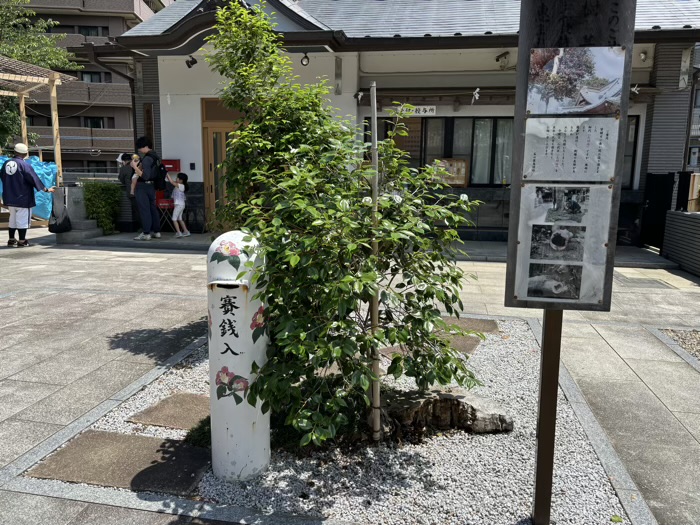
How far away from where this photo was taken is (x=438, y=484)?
3.19 m

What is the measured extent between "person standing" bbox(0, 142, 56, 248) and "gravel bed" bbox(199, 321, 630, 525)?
10.6 meters

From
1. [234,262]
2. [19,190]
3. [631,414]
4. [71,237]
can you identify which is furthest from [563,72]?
[71,237]


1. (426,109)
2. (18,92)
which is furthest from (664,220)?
(18,92)

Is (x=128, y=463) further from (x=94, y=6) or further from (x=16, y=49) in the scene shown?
(x=94, y=6)

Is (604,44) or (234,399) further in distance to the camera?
(234,399)

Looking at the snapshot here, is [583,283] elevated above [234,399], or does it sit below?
above

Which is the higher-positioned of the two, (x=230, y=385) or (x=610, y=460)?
(x=230, y=385)

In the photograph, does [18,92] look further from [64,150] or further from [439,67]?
[64,150]

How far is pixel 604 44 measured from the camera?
245 cm

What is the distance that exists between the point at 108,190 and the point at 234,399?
1130 cm

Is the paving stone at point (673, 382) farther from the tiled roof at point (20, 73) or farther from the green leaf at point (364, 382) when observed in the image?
the tiled roof at point (20, 73)

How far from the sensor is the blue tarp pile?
13.6 m

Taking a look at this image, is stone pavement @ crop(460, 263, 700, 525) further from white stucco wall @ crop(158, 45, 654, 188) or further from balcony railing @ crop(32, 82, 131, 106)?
balcony railing @ crop(32, 82, 131, 106)

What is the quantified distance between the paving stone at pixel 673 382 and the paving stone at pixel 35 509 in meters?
4.27
